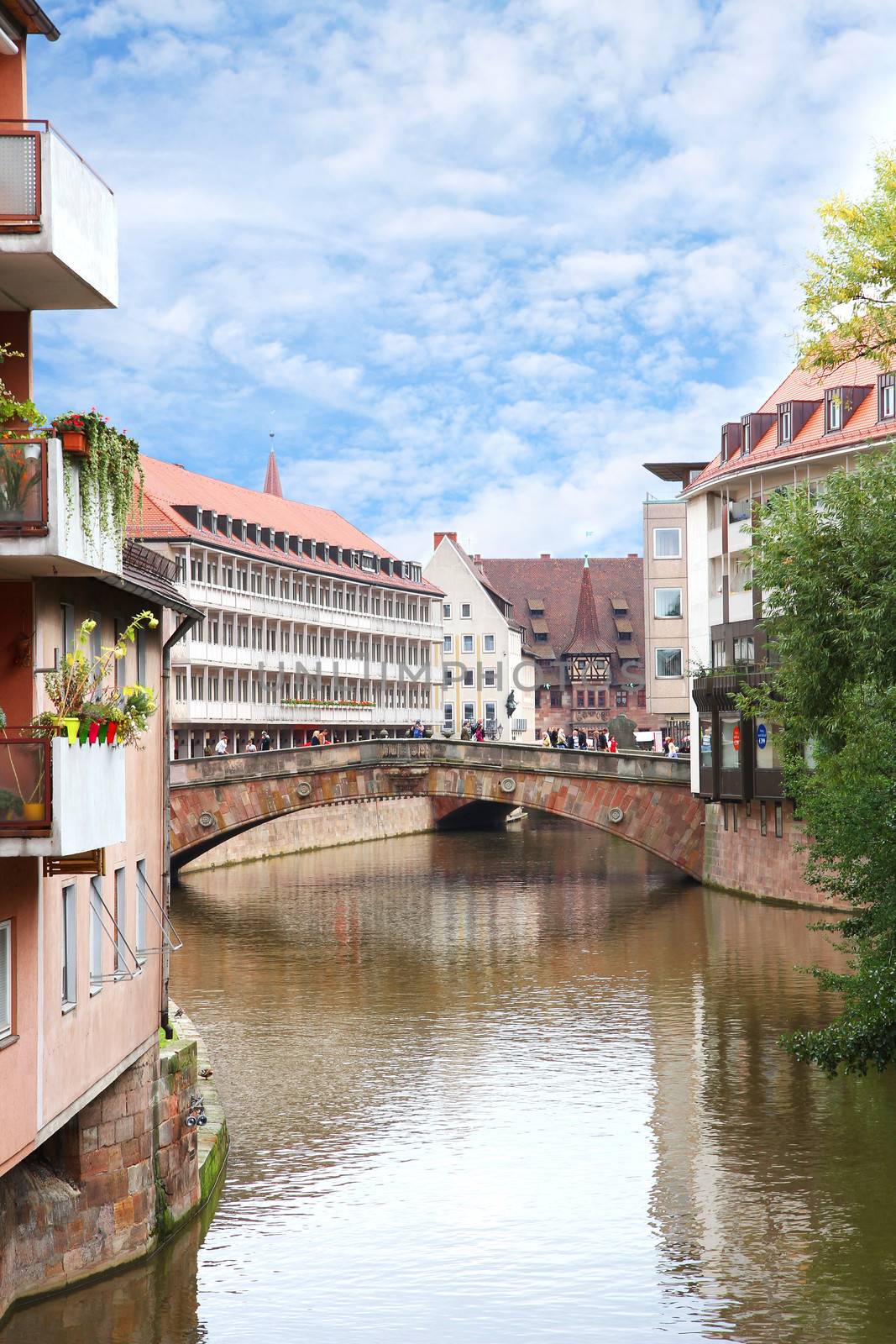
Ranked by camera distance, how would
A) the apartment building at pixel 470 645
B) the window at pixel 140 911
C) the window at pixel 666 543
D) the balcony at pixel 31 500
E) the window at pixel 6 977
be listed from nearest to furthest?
the balcony at pixel 31 500
the window at pixel 6 977
the window at pixel 140 911
the window at pixel 666 543
the apartment building at pixel 470 645

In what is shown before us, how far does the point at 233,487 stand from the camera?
279 ft

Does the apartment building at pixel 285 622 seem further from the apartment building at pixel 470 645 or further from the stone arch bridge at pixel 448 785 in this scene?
the apartment building at pixel 470 645

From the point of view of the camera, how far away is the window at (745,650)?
49125mm

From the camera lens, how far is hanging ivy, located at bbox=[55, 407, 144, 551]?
1466 centimetres

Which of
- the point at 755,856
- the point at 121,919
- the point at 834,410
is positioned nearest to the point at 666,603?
the point at 755,856

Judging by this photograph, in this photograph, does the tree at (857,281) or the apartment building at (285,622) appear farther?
the apartment building at (285,622)

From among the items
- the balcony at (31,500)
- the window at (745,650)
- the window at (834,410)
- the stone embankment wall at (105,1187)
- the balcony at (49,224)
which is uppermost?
the window at (834,410)

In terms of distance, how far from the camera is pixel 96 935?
18109 mm

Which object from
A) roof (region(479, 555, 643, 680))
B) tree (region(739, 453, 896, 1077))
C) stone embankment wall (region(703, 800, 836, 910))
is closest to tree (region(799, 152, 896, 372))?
tree (region(739, 453, 896, 1077))

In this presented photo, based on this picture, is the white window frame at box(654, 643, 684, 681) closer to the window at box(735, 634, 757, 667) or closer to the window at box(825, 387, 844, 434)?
the window at box(735, 634, 757, 667)

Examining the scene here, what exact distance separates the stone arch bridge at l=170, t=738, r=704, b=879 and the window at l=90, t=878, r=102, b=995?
35105mm

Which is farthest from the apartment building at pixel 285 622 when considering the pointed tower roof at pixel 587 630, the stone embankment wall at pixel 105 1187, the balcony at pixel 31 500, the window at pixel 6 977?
the balcony at pixel 31 500

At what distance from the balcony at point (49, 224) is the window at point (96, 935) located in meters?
5.95

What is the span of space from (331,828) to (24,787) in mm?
61249
